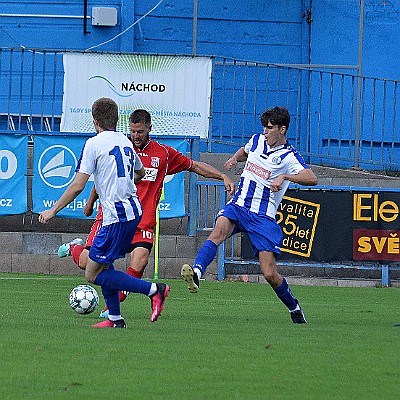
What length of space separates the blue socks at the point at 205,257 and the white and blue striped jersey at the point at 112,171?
0.99 m

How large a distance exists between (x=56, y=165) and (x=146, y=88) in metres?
2.19

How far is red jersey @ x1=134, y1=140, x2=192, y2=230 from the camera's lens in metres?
10.9

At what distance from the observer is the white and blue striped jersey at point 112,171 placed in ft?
29.3

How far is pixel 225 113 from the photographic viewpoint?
20781 millimetres

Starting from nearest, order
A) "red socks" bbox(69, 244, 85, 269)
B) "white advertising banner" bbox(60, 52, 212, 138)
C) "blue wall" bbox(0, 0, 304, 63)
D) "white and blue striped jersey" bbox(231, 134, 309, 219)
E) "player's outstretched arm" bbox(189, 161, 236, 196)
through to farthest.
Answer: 1. "white and blue striped jersey" bbox(231, 134, 309, 219)
2. "red socks" bbox(69, 244, 85, 269)
3. "player's outstretched arm" bbox(189, 161, 236, 196)
4. "white advertising banner" bbox(60, 52, 212, 138)
5. "blue wall" bbox(0, 0, 304, 63)

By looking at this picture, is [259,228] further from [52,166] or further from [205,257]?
[52,166]

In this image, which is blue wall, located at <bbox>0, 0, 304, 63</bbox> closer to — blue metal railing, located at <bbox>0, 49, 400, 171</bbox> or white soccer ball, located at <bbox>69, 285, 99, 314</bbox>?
blue metal railing, located at <bbox>0, 49, 400, 171</bbox>

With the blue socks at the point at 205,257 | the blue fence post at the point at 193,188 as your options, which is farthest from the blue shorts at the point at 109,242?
the blue fence post at the point at 193,188

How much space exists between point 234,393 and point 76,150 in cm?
1259

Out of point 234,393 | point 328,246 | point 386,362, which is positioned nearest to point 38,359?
point 234,393

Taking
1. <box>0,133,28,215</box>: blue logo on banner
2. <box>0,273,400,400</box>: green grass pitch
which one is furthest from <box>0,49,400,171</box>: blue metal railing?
<box>0,273,400,400</box>: green grass pitch

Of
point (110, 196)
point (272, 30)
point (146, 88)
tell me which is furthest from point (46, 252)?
point (110, 196)

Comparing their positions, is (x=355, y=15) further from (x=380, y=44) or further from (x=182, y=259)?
(x=182, y=259)

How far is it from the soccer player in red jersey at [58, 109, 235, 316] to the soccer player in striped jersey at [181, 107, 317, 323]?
0.91ft
